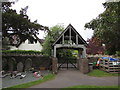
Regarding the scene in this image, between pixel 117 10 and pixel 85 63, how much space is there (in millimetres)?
7646

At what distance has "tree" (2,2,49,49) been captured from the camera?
918cm

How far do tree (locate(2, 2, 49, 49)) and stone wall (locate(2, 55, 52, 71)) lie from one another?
514 centimetres

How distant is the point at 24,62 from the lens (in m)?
15.5

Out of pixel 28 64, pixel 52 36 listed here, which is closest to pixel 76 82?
pixel 28 64

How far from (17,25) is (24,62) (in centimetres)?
724

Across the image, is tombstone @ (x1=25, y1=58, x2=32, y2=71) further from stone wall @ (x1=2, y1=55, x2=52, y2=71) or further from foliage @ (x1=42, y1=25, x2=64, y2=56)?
foliage @ (x1=42, y1=25, x2=64, y2=56)

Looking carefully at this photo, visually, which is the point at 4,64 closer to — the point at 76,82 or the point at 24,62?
the point at 24,62

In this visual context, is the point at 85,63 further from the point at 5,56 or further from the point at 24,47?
the point at 24,47

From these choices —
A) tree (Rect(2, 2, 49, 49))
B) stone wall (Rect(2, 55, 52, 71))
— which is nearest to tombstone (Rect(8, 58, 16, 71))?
stone wall (Rect(2, 55, 52, 71))

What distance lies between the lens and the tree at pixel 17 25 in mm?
9180

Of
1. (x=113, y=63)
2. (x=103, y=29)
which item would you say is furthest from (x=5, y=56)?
(x=113, y=63)

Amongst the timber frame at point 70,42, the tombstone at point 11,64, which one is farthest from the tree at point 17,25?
the tombstone at point 11,64

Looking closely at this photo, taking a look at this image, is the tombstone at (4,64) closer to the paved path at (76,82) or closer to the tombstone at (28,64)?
the tombstone at (28,64)

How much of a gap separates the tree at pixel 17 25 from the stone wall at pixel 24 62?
202 inches
